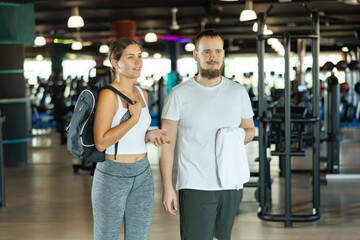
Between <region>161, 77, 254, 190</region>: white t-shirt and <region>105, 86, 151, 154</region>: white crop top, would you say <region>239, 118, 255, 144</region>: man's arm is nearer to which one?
<region>161, 77, 254, 190</region>: white t-shirt

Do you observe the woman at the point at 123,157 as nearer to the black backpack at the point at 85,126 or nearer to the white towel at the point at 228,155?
the black backpack at the point at 85,126

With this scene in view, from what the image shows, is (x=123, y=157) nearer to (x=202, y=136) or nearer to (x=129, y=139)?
(x=129, y=139)

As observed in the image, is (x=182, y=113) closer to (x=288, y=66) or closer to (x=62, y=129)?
(x=288, y=66)

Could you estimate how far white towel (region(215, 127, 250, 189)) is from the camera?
2412mm

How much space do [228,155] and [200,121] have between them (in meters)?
0.18

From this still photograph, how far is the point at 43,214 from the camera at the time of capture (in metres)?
5.24

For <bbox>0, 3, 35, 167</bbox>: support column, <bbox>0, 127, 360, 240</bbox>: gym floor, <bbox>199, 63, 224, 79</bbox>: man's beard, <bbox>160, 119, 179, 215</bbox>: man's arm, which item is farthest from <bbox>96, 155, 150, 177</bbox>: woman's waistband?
<bbox>0, 3, 35, 167</bbox>: support column

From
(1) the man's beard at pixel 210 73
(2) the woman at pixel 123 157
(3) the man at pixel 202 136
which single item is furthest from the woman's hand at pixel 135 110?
(1) the man's beard at pixel 210 73

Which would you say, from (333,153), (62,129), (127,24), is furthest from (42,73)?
(333,153)

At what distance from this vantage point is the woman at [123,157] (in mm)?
2500

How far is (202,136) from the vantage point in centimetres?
246

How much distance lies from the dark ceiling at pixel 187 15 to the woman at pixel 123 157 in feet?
26.4

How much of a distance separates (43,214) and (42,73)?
27.4m

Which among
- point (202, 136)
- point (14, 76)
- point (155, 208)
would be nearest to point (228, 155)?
point (202, 136)
